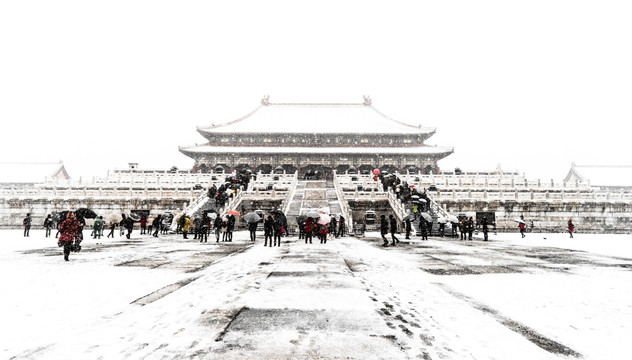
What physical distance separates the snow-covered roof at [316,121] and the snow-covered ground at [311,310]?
1476 inches

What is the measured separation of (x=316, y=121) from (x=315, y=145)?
580 centimetres

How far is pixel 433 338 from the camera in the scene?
3.73 meters

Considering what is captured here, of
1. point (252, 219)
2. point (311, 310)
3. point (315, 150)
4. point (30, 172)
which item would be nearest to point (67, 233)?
point (252, 219)

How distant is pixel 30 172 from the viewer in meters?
46.0

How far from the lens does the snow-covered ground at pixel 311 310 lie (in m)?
3.44

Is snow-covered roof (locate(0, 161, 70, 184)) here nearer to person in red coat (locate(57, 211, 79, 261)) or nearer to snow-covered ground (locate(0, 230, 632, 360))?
person in red coat (locate(57, 211, 79, 261))

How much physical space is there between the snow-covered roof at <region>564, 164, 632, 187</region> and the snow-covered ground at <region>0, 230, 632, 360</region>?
4338 centimetres

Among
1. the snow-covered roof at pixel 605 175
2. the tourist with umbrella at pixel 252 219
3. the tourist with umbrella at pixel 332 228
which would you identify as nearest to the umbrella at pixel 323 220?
the tourist with umbrella at pixel 332 228

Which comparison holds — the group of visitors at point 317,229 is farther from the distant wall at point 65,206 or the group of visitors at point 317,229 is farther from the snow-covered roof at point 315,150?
the snow-covered roof at point 315,150

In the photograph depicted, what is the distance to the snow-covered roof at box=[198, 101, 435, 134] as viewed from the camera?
4512cm

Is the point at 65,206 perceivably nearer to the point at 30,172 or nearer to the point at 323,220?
the point at 323,220

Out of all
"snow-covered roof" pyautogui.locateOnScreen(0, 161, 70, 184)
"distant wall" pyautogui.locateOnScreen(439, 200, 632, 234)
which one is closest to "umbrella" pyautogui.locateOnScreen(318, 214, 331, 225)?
"distant wall" pyautogui.locateOnScreen(439, 200, 632, 234)

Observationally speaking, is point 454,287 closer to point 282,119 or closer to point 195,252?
point 195,252

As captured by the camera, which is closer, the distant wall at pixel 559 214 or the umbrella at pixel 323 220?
the umbrella at pixel 323 220
